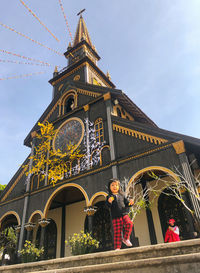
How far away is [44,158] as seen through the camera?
17.0m

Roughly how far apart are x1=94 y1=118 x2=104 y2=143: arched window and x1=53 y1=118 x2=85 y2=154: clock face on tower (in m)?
1.19

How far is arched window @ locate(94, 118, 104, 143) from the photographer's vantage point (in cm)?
1420

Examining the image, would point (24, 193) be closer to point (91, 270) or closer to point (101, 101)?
point (101, 101)

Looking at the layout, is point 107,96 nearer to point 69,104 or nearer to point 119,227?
point 69,104

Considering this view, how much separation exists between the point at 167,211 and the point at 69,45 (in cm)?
2488

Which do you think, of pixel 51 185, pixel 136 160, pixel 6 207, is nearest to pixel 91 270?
pixel 136 160

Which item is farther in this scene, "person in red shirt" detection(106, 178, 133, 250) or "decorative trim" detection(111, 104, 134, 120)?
"decorative trim" detection(111, 104, 134, 120)

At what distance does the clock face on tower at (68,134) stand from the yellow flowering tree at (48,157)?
0.34 meters

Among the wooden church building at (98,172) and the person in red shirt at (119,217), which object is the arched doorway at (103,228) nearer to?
the wooden church building at (98,172)

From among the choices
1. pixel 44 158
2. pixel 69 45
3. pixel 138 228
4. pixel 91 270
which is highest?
pixel 69 45

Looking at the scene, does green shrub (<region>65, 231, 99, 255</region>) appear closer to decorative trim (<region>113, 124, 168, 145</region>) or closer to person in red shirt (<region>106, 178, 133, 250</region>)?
person in red shirt (<region>106, 178, 133, 250</region>)

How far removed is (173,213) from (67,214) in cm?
846

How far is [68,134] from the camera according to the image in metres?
16.5

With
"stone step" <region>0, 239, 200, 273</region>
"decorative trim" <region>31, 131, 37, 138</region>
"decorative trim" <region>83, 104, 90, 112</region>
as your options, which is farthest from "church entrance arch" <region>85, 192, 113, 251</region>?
"decorative trim" <region>31, 131, 37, 138</region>
